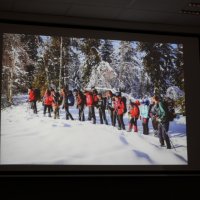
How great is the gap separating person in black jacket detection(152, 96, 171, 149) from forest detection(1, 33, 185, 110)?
14 centimetres

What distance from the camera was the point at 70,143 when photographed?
408cm

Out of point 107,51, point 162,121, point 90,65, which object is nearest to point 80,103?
point 90,65

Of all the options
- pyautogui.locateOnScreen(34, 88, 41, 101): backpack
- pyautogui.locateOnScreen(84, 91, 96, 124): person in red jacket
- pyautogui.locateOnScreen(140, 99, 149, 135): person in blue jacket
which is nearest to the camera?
pyautogui.locateOnScreen(34, 88, 41, 101): backpack

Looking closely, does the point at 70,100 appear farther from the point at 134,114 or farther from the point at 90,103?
the point at 134,114

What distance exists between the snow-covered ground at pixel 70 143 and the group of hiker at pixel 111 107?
0.07 metres

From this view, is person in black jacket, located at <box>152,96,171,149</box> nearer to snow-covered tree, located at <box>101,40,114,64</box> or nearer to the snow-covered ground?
the snow-covered ground

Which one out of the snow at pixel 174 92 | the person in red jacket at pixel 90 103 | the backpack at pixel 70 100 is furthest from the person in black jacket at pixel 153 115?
the backpack at pixel 70 100

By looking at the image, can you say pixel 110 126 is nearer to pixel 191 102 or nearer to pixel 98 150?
pixel 98 150

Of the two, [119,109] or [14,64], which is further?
[119,109]

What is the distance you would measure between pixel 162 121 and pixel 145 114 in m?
0.24

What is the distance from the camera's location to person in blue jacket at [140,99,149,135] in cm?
435

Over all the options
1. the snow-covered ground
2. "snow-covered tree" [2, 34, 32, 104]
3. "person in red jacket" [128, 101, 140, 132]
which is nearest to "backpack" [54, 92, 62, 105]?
the snow-covered ground
